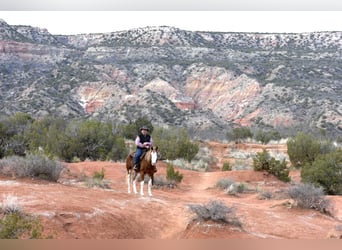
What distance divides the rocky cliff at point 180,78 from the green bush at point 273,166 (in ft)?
84.3

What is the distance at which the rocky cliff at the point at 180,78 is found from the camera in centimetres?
6044

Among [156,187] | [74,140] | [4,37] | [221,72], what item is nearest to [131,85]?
[221,72]

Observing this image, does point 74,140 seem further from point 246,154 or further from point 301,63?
point 301,63

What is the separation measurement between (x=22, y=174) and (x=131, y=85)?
60109 mm

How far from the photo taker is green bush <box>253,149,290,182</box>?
A: 22.7m

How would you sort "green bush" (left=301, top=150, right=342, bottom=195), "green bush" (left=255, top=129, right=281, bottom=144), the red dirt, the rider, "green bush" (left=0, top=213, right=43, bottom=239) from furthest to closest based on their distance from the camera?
"green bush" (left=255, top=129, right=281, bottom=144), "green bush" (left=301, top=150, right=342, bottom=195), the rider, the red dirt, "green bush" (left=0, top=213, right=43, bottom=239)

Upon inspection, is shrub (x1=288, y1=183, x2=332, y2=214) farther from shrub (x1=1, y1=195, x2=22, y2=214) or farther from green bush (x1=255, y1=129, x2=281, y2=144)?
green bush (x1=255, y1=129, x2=281, y2=144)

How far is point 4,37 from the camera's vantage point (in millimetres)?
78438

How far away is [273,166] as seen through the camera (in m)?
23.1

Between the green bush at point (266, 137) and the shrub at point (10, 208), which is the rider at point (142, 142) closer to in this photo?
the shrub at point (10, 208)

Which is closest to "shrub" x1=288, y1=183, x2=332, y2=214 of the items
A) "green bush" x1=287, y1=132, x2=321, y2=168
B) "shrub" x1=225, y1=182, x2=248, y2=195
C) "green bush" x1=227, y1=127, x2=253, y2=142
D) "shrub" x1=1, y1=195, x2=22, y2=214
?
"shrub" x1=225, y1=182, x2=248, y2=195

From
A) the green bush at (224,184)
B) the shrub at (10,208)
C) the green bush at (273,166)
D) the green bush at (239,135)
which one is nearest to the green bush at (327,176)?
the green bush at (273,166)

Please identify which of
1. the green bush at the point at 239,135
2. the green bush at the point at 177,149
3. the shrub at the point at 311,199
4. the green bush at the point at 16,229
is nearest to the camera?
the green bush at the point at 16,229

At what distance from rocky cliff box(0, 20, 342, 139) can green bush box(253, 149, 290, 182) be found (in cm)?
2570
